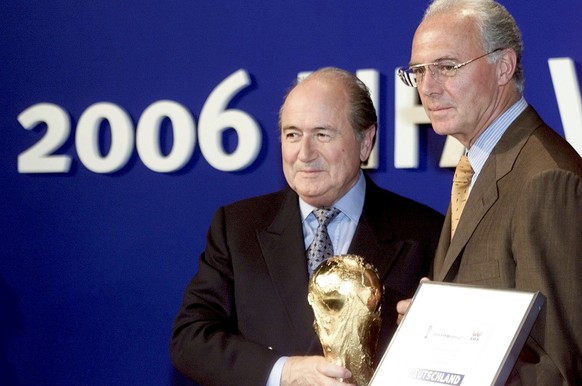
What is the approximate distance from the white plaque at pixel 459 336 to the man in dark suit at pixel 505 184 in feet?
0.28

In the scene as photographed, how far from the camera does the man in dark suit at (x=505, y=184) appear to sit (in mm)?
1808

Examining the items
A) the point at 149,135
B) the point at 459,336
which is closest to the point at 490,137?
the point at 459,336

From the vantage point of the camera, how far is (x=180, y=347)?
2.59 meters

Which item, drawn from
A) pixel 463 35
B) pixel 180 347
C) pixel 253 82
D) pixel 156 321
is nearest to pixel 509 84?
pixel 463 35

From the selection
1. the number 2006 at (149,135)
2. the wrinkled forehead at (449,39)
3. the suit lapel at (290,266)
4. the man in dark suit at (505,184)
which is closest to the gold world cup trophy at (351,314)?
the man in dark suit at (505,184)

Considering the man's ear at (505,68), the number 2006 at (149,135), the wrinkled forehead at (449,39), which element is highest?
the wrinkled forehead at (449,39)

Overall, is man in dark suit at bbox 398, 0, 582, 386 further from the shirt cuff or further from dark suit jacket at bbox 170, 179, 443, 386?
the shirt cuff

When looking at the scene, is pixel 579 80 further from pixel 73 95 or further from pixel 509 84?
pixel 73 95

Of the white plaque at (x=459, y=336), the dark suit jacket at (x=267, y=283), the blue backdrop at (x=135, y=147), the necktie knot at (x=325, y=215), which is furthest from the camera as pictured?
→ the blue backdrop at (x=135, y=147)

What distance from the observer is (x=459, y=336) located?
181cm

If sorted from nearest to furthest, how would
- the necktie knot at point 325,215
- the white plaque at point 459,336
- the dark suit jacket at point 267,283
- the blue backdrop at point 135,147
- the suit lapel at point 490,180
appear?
1. the white plaque at point 459,336
2. the suit lapel at point 490,180
3. the dark suit jacket at point 267,283
4. the necktie knot at point 325,215
5. the blue backdrop at point 135,147

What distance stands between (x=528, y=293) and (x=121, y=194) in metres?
2.27

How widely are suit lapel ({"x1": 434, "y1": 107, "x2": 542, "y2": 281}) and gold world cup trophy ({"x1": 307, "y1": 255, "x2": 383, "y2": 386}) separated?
0.51 feet

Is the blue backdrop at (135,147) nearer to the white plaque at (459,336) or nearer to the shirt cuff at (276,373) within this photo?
the shirt cuff at (276,373)
